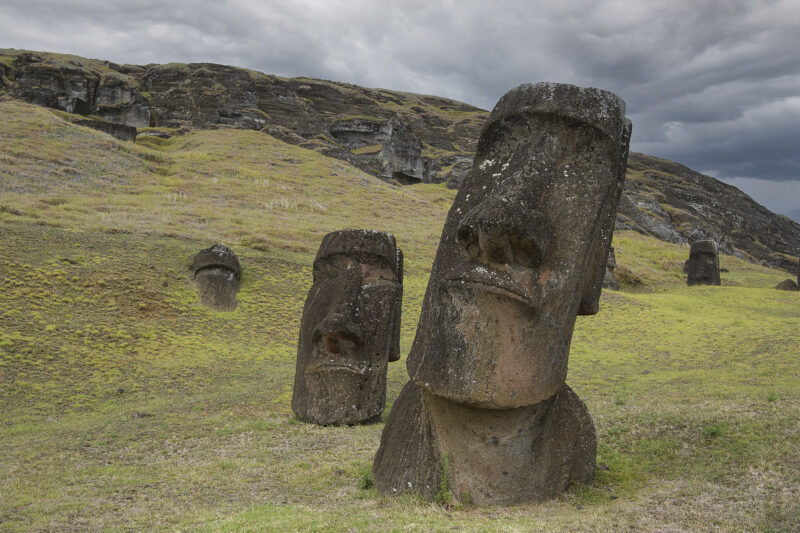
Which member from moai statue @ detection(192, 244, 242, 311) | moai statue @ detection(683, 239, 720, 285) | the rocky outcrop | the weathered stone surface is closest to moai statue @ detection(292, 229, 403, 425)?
moai statue @ detection(192, 244, 242, 311)

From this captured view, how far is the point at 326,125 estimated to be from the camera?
84.6 m

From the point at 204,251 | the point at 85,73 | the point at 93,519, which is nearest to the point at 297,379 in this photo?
the point at 93,519

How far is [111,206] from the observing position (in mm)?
28625

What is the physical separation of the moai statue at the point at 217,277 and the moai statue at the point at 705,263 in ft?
74.6

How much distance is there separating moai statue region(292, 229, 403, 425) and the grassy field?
2.08 feet

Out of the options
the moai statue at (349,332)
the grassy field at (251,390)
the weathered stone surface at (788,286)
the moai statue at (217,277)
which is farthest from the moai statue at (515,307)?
the weathered stone surface at (788,286)

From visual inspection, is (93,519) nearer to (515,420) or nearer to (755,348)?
(515,420)

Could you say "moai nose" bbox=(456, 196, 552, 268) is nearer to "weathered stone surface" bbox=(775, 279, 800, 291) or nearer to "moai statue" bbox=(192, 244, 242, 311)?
"moai statue" bbox=(192, 244, 242, 311)

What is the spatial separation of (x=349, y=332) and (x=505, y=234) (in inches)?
189

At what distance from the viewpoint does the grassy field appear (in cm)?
489

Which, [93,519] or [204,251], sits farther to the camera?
[204,251]

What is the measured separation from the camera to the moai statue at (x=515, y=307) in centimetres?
486

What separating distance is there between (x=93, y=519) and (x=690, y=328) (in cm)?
1850

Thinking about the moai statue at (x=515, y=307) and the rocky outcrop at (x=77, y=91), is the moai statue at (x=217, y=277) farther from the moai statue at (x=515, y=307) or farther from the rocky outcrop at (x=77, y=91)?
the rocky outcrop at (x=77, y=91)
